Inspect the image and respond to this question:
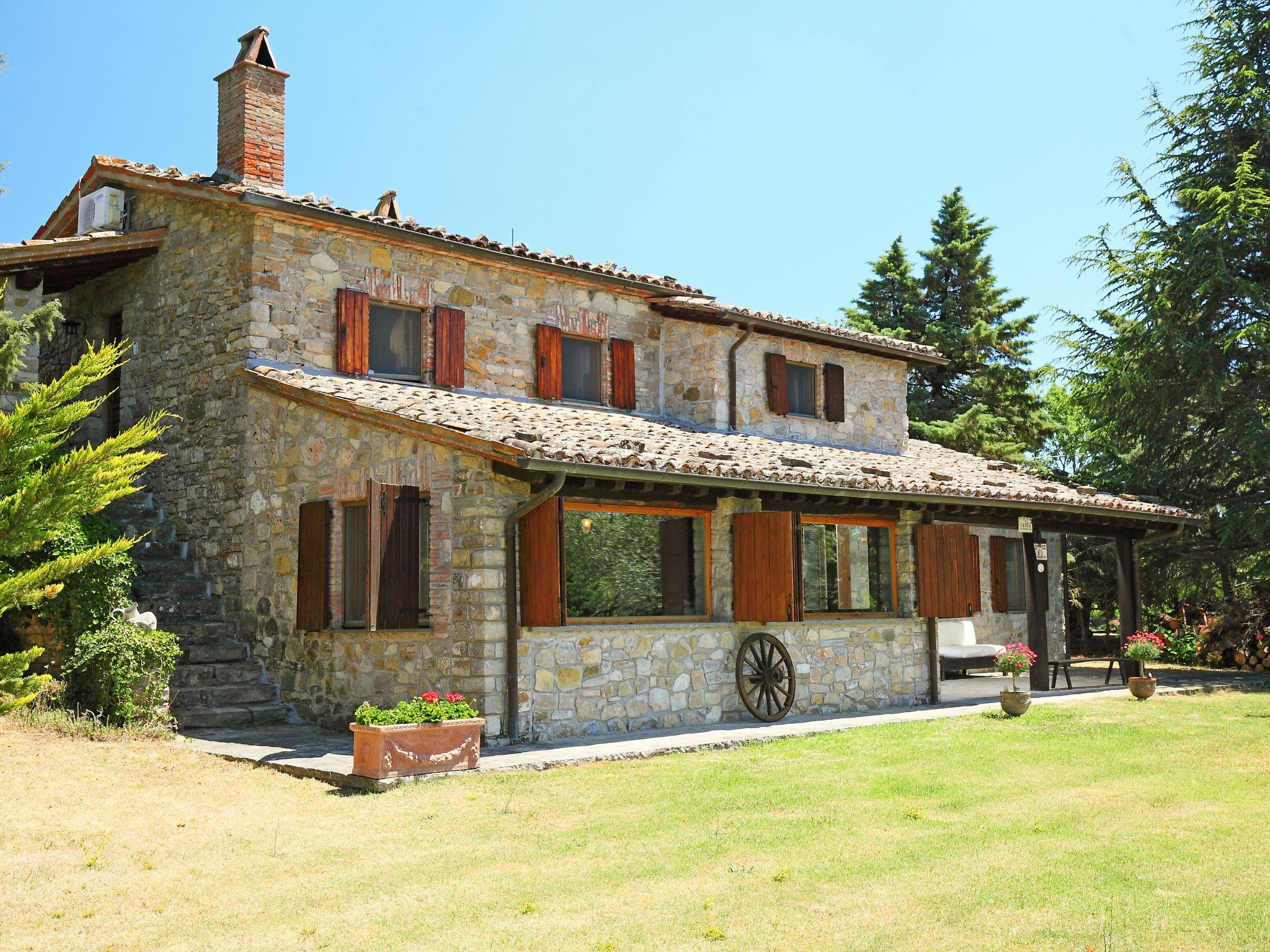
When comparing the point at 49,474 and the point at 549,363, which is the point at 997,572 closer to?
the point at 549,363

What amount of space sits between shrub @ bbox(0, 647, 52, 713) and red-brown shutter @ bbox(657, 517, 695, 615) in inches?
302

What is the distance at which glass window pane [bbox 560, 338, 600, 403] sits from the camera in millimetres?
14992

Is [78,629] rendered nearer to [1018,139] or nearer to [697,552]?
[697,552]

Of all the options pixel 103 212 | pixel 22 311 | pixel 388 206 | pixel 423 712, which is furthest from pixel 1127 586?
pixel 22 311

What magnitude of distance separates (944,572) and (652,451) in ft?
16.2

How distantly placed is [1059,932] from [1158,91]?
62.5 ft

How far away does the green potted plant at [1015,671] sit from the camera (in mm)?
12289

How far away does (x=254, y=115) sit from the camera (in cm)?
1388

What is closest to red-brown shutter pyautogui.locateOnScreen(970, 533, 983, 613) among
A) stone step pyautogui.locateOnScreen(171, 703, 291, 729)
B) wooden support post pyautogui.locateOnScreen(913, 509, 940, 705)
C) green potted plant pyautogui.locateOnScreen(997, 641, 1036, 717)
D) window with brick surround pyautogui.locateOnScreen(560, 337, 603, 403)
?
wooden support post pyautogui.locateOnScreen(913, 509, 940, 705)

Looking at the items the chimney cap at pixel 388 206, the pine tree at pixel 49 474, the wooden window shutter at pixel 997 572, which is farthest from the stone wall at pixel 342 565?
the wooden window shutter at pixel 997 572

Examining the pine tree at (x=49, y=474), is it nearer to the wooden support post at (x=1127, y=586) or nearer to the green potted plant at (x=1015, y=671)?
the green potted plant at (x=1015, y=671)

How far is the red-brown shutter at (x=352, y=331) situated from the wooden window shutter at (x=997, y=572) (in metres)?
12.0

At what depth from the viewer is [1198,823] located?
6.73m

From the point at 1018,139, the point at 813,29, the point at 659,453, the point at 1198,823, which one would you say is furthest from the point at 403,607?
the point at 1018,139
